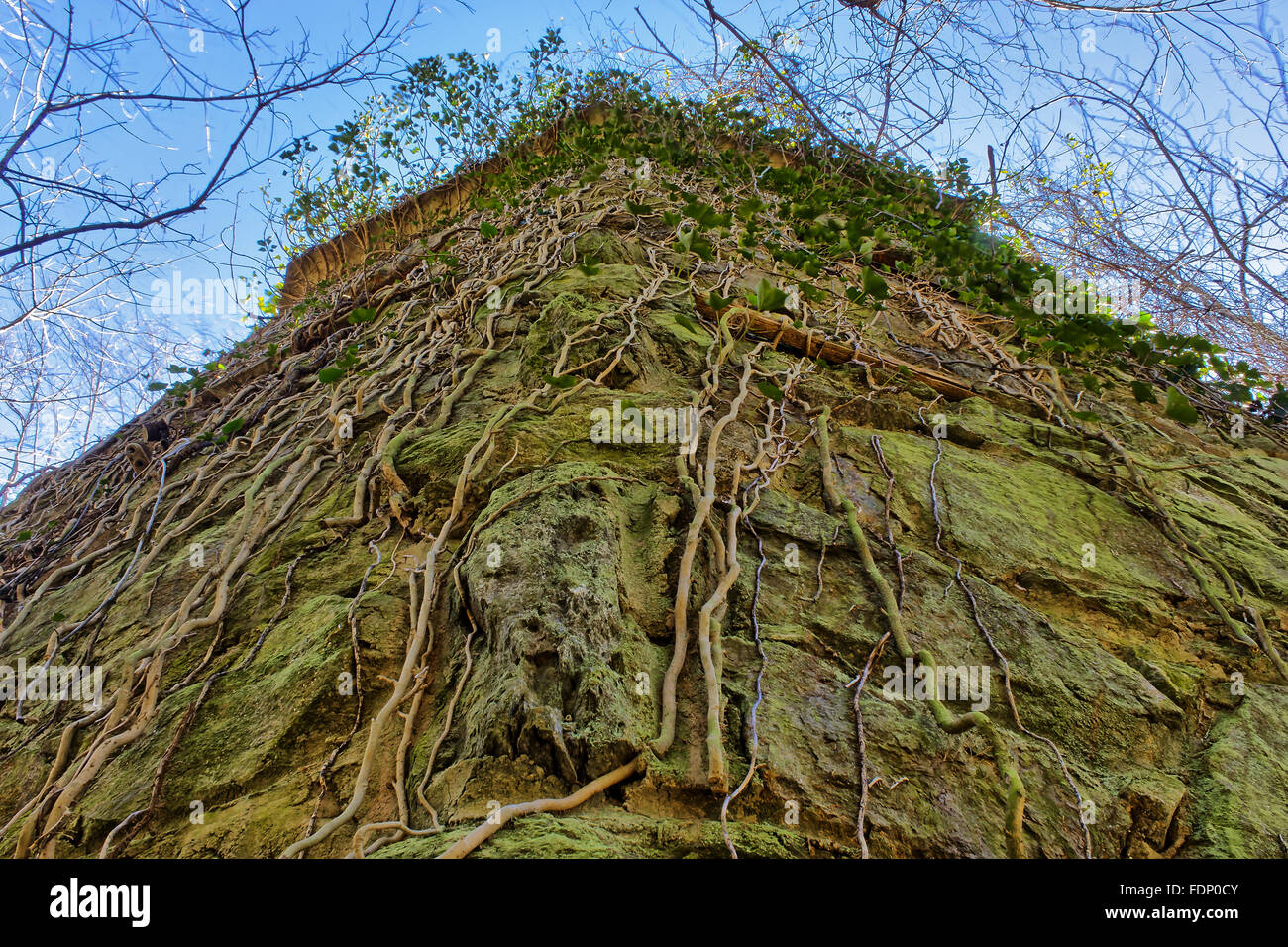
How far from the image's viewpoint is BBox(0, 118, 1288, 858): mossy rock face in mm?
1115

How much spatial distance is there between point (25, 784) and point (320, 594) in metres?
0.68

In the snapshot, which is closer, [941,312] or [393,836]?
[393,836]

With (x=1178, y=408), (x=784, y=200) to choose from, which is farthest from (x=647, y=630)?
(x=784, y=200)

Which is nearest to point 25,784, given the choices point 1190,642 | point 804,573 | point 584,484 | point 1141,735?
point 584,484

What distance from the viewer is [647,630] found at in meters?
1.40

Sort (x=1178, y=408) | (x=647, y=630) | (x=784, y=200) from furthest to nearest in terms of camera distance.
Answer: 1. (x=784, y=200)
2. (x=1178, y=408)
3. (x=647, y=630)

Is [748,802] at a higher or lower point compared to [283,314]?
lower

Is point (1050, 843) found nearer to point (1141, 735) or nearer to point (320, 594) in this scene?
point (1141, 735)

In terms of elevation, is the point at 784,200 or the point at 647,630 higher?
the point at 784,200

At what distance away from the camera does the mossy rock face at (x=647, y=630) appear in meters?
1.12

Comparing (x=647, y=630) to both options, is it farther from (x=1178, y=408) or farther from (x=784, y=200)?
(x=784, y=200)

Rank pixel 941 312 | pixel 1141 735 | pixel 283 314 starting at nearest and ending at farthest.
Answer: pixel 1141 735 → pixel 941 312 → pixel 283 314

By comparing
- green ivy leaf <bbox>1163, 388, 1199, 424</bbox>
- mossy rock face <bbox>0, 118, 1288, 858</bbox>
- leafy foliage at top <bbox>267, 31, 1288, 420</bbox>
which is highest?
leafy foliage at top <bbox>267, 31, 1288, 420</bbox>

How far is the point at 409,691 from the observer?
1272 mm
